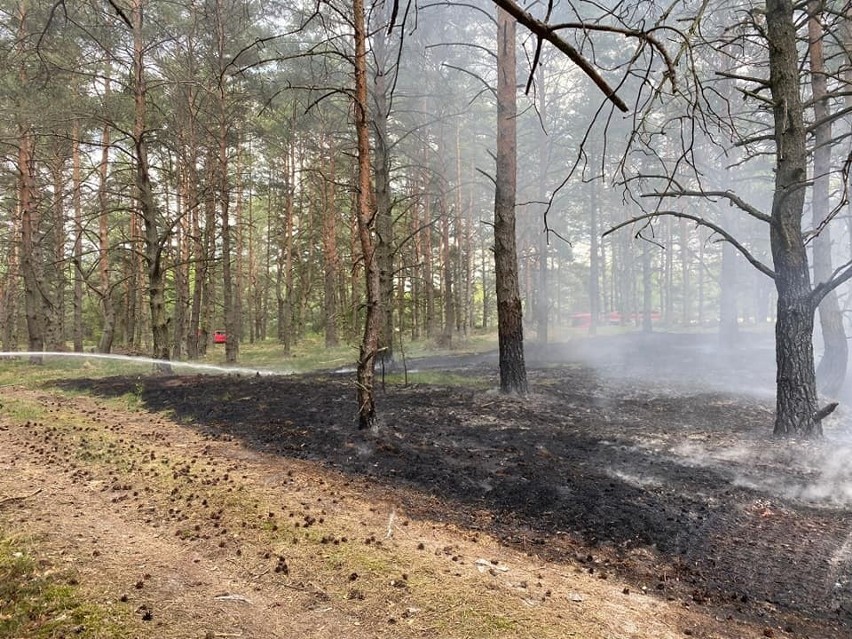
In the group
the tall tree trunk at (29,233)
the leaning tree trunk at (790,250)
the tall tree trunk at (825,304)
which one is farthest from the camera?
the tall tree trunk at (29,233)

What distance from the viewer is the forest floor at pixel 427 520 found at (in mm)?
2527

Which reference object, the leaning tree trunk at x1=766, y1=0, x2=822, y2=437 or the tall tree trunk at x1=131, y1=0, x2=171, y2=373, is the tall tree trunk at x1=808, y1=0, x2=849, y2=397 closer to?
the leaning tree trunk at x1=766, y1=0, x2=822, y2=437

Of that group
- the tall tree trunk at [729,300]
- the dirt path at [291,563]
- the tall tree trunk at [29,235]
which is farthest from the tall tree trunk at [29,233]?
the tall tree trunk at [729,300]

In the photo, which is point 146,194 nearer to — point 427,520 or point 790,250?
point 427,520

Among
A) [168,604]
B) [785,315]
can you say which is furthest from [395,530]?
[785,315]

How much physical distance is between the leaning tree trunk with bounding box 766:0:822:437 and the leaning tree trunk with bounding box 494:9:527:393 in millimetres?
3834

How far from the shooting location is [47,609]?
218 centimetres

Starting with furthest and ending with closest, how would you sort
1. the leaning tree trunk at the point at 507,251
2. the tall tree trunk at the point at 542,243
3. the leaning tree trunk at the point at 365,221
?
the tall tree trunk at the point at 542,243 → the leaning tree trunk at the point at 507,251 → the leaning tree trunk at the point at 365,221

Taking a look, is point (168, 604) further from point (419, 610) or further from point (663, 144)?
point (663, 144)

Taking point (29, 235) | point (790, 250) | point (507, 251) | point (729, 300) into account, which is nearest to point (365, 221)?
point (507, 251)

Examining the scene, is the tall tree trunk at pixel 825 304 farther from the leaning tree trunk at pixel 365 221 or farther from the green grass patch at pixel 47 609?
the green grass patch at pixel 47 609

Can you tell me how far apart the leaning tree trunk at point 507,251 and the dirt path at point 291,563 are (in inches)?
192

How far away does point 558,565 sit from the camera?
325cm

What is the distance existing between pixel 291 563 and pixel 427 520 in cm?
123
